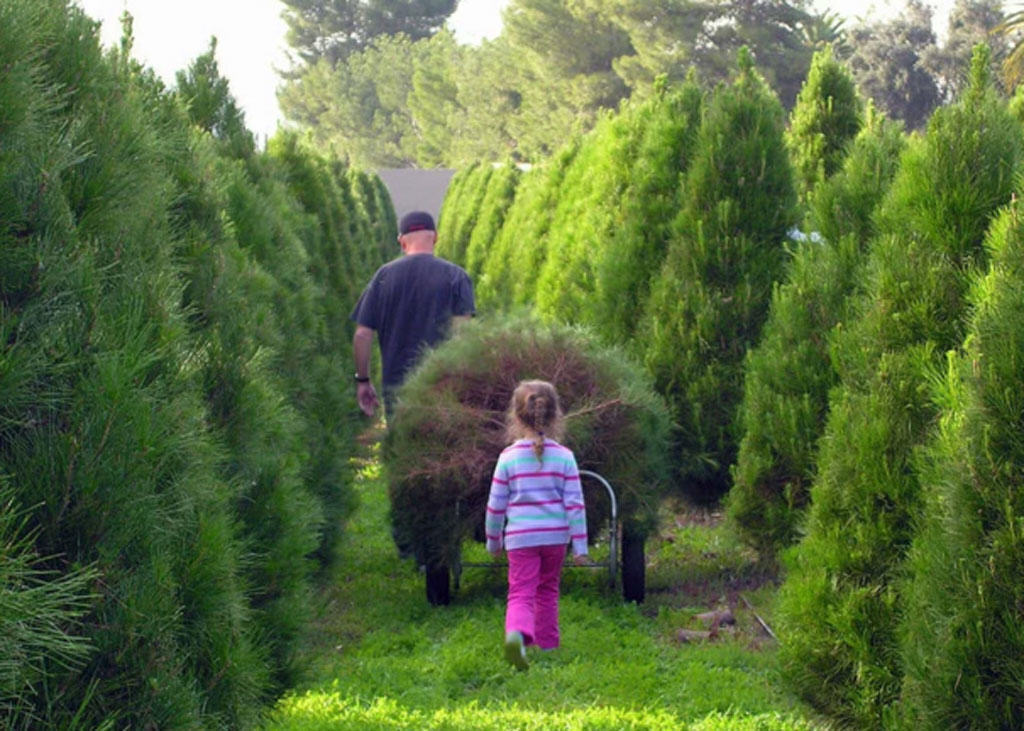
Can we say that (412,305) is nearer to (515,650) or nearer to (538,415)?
(538,415)

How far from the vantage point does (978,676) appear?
3365 mm

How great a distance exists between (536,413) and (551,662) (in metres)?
1.25

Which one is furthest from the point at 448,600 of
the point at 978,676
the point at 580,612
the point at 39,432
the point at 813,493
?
the point at 39,432

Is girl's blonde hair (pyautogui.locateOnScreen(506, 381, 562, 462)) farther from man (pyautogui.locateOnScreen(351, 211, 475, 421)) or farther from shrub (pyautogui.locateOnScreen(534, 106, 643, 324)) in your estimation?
shrub (pyautogui.locateOnScreen(534, 106, 643, 324))

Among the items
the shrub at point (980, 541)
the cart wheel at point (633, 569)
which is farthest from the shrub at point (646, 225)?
the shrub at point (980, 541)

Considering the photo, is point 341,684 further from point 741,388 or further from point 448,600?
point 741,388

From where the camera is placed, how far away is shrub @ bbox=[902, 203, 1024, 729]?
11.0 feet

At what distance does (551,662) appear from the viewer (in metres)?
6.45

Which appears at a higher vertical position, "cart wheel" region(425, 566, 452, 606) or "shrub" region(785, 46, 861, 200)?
"shrub" region(785, 46, 861, 200)

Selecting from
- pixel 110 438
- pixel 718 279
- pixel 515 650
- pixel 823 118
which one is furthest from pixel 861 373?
pixel 823 118

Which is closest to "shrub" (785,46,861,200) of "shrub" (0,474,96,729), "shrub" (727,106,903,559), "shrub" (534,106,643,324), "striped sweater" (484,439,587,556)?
"shrub" (534,106,643,324)

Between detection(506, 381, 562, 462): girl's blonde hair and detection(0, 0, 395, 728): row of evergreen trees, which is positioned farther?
detection(506, 381, 562, 462): girl's blonde hair

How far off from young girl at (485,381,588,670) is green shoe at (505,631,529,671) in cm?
10

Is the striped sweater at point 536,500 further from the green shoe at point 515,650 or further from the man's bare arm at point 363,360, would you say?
the man's bare arm at point 363,360
